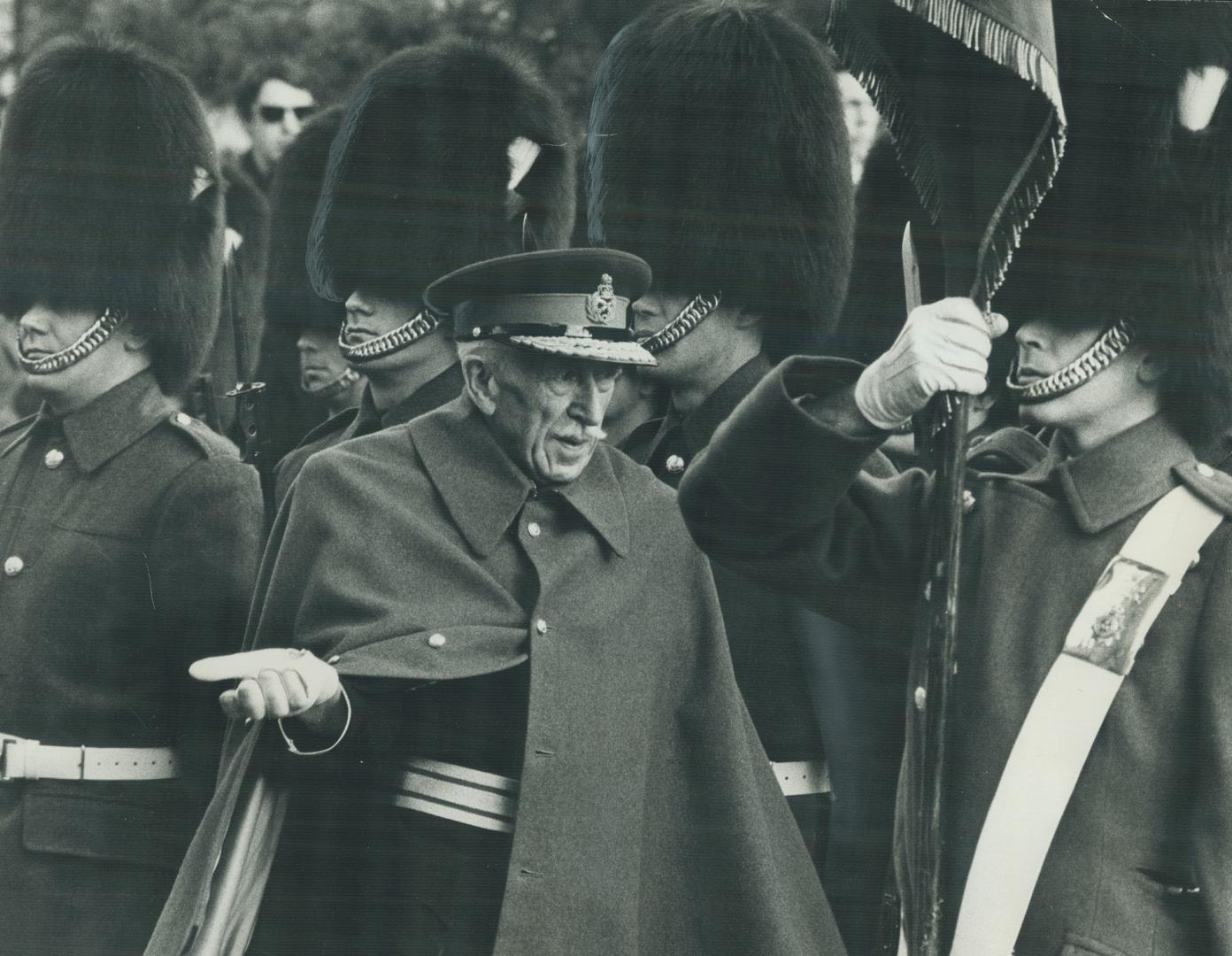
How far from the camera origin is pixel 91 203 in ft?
16.0

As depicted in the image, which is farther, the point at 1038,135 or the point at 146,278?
the point at 146,278

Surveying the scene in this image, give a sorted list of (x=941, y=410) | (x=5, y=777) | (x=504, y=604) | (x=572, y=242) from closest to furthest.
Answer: (x=941, y=410) < (x=504, y=604) < (x=5, y=777) < (x=572, y=242)

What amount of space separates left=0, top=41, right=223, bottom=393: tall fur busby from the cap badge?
123 centimetres

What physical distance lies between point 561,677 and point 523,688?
0.29 feet

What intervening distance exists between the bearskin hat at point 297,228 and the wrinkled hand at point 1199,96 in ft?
6.95

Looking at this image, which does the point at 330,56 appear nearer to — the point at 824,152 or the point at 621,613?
the point at 824,152

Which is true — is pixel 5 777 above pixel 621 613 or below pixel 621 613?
below

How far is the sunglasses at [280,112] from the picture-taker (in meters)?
5.23

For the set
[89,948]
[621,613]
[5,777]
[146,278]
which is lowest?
[89,948]

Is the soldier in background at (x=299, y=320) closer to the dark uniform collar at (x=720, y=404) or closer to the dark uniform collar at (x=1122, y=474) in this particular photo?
the dark uniform collar at (x=720, y=404)

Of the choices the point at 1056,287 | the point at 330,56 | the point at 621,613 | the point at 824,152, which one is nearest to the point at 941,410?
the point at 1056,287

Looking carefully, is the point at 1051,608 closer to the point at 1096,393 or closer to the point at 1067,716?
the point at 1067,716

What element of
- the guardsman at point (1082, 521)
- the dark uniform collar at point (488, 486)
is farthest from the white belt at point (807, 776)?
the dark uniform collar at point (488, 486)

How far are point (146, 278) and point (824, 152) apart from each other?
1700mm
